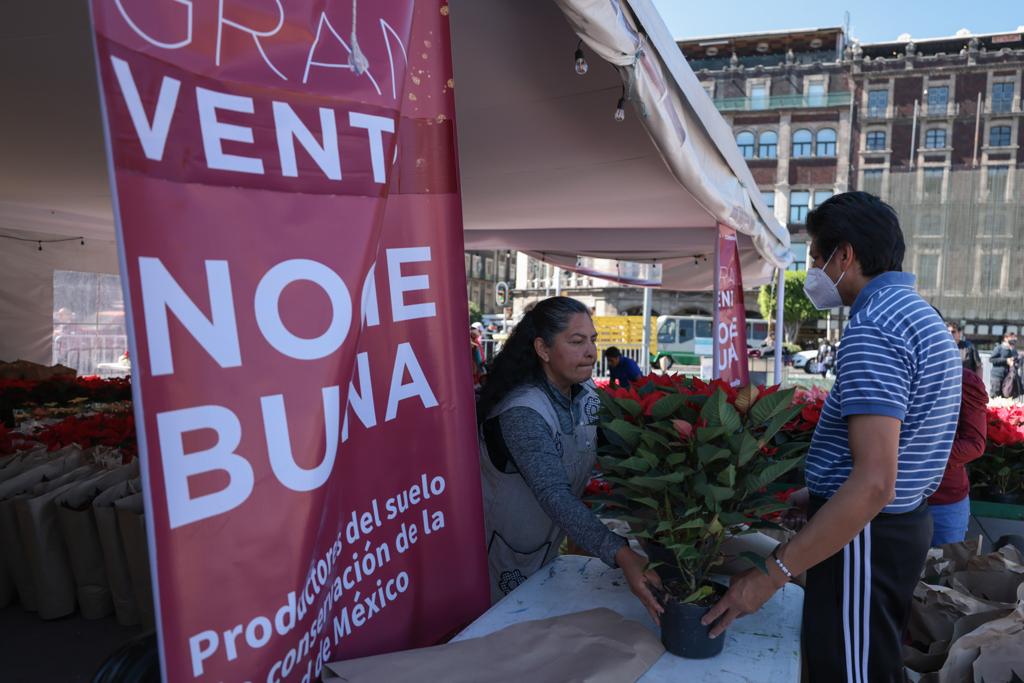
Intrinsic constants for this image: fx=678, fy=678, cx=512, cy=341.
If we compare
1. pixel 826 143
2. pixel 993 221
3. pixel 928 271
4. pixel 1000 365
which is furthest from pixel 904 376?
pixel 826 143

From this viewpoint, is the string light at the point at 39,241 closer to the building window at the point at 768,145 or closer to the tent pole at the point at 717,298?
the tent pole at the point at 717,298

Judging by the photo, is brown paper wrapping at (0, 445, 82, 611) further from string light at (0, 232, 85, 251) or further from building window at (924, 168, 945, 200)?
building window at (924, 168, 945, 200)

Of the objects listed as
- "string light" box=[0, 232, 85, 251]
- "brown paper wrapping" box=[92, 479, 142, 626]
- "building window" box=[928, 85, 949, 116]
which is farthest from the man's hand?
"building window" box=[928, 85, 949, 116]

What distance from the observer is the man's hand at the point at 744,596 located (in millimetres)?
1258

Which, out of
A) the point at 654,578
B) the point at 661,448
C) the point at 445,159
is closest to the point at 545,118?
the point at 445,159

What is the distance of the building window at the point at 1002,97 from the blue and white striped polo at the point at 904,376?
4274cm

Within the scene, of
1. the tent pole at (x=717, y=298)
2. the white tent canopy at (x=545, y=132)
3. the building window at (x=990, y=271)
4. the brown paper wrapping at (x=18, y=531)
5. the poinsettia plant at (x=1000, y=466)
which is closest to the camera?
the white tent canopy at (x=545, y=132)

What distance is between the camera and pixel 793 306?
112 ft

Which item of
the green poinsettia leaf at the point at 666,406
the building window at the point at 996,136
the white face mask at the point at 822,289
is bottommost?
the green poinsettia leaf at the point at 666,406

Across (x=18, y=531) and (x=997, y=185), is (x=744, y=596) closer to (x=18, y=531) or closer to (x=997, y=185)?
(x=18, y=531)

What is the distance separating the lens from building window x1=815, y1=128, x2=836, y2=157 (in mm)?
36247

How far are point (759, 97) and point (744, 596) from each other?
135 ft

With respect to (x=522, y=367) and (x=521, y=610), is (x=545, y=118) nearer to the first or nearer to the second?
(x=522, y=367)

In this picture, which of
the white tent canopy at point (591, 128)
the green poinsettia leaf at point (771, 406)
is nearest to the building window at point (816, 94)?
the white tent canopy at point (591, 128)
